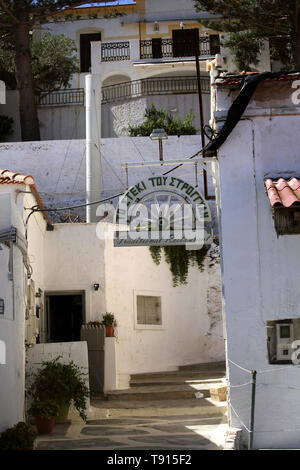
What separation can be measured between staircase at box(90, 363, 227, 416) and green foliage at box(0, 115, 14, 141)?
602 inches

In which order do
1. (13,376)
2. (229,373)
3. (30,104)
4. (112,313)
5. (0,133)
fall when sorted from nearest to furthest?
(229,373) → (13,376) → (112,313) → (30,104) → (0,133)

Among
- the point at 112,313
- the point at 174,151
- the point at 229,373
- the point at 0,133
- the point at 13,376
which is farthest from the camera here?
the point at 0,133

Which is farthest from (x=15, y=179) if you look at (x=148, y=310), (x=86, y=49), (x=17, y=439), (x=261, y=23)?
(x=86, y=49)

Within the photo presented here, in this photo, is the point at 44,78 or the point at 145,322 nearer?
the point at 145,322

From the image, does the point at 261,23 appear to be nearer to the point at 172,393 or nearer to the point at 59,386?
the point at 172,393

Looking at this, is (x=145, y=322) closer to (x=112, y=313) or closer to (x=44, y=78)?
(x=112, y=313)

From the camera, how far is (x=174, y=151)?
2602 cm

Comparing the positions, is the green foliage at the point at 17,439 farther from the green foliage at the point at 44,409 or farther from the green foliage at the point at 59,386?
the green foliage at the point at 59,386

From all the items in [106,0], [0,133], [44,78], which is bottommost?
[0,133]

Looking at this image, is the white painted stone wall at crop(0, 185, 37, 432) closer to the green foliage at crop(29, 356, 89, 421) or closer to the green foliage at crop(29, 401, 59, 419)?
the green foliage at crop(29, 401, 59, 419)

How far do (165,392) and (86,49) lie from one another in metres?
23.3

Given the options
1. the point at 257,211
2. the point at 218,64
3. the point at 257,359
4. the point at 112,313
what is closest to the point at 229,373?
the point at 257,359

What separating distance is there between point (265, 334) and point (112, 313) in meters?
8.92

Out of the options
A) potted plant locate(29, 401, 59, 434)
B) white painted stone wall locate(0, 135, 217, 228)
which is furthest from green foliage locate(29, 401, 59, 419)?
white painted stone wall locate(0, 135, 217, 228)
